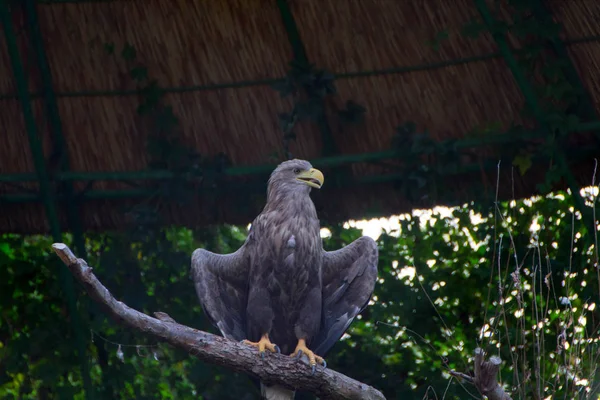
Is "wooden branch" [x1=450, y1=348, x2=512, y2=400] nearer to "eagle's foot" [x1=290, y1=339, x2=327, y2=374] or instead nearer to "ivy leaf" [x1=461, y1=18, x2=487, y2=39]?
"eagle's foot" [x1=290, y1=339, x2=327, y2=374]

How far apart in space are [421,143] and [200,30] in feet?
4.54

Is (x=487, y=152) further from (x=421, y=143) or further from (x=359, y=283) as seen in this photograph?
A: (x=359, y=283)

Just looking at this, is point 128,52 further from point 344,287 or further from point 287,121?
point 344,287

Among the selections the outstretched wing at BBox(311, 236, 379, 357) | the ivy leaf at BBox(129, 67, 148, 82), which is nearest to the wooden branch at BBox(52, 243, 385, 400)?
the outstretched wing at BBox(311, 236, 379, 357)

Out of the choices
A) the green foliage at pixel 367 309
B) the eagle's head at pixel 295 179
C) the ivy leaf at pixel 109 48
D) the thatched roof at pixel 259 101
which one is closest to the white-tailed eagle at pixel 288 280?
the eagle's head at pixel 295 179

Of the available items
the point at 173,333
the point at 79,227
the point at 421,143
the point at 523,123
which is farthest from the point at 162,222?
the point at 173,333

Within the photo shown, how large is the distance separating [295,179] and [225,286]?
22.9 inches

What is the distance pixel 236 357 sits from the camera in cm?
395

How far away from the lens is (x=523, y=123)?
602cm

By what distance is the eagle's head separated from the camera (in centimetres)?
486

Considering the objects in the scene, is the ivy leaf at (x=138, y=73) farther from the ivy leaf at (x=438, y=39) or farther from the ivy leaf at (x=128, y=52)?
the ivy leaf at (x=438, y=39)

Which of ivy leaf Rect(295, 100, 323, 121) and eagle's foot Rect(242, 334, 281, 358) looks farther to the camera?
ivy leaf Rect(295, 100, 323, 121)

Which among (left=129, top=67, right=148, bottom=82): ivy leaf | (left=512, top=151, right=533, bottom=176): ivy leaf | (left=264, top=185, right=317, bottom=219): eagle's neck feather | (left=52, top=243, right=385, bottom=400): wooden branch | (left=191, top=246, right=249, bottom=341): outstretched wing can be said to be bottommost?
(left=52, top=243, right=385, bottom=400): wooden branch

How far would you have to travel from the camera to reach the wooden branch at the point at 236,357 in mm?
3629
